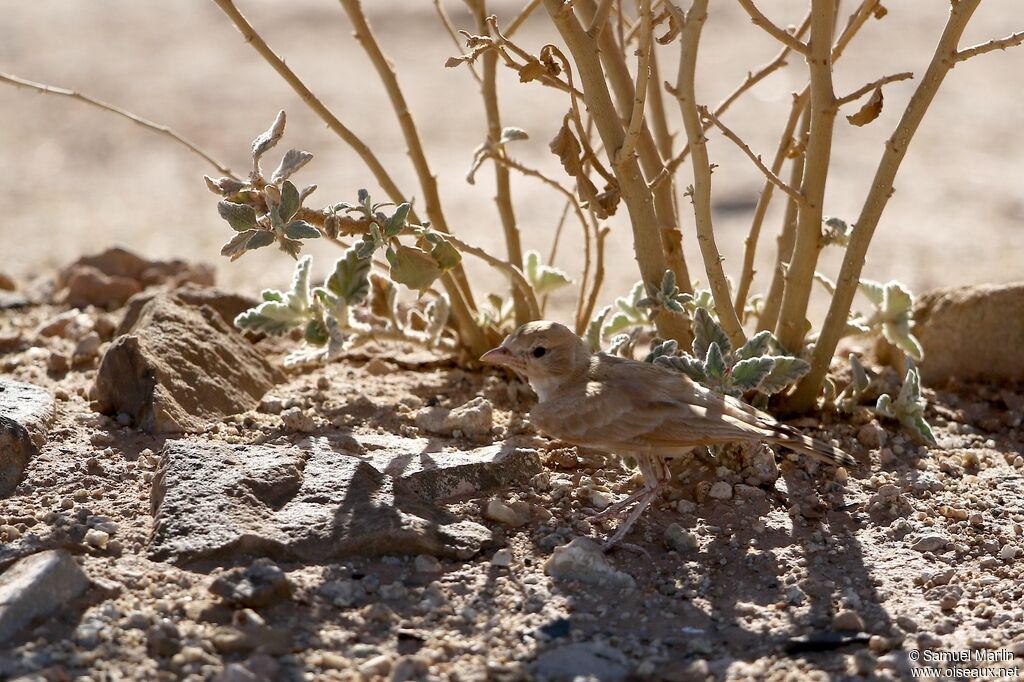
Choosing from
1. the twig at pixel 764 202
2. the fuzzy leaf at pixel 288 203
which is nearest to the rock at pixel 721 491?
the twig at pixel 764 202

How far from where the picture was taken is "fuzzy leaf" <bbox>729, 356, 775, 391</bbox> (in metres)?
4.12

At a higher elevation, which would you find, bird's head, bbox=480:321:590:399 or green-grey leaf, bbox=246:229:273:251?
green-grey leaf, bbox=246:229:273:251

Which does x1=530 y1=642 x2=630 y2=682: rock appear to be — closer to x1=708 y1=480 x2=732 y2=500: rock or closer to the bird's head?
x1=708 y1=480 x2=732 y2=500: rock

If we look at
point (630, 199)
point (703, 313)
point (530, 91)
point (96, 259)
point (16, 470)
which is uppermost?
point (530, 91)

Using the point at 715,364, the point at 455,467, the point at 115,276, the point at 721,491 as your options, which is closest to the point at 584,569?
the point at 455,467

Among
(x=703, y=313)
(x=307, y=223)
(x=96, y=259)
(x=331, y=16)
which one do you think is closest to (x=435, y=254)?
(x=307, y=223)

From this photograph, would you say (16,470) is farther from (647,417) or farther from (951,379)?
(951,379)

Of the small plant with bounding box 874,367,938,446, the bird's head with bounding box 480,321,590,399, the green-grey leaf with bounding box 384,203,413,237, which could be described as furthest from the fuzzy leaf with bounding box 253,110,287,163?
the small plant with bounding box 874,367,938,446

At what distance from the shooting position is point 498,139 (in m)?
5.00

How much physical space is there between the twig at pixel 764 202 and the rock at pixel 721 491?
1013mm

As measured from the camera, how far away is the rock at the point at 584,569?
365cm

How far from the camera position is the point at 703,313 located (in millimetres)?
4262

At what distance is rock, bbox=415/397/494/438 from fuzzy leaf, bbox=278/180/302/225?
114 cm

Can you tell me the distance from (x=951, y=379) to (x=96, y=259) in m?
→ 4.50
